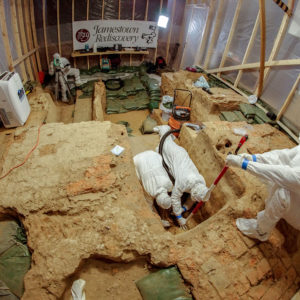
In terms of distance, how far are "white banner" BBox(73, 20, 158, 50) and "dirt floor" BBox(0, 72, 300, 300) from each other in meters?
5.40

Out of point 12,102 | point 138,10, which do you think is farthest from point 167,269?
point 138,10

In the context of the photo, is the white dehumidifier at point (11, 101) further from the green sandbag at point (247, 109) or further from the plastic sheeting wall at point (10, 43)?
the green sandbag at point (247, 109)

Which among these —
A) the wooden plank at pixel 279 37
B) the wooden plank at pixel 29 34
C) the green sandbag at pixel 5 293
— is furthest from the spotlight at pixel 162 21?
the green sandbag at pixel 5 293

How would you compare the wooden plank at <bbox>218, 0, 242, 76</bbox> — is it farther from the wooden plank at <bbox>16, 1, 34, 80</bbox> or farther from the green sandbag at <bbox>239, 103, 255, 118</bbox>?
the wooden plank at <bbox>16, 1, 34, 80</bbox>

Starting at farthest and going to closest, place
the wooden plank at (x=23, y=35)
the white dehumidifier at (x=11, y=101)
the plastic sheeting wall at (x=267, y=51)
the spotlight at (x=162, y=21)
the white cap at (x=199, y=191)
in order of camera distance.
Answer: the spotlight at (x=162, y=21), the wooden plank at (x=23, y=35), the plastic sheeting wall at (x=267, y=51), the white dehumidifier at (x=11, y=101), the white cap at (x=199, y=191)

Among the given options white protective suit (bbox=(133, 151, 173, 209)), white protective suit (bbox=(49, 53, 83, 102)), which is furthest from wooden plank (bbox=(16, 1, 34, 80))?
white protective suit (bbox=(133, 151, 173, 209))

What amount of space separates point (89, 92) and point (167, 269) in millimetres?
6055

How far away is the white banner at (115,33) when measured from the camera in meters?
6.90

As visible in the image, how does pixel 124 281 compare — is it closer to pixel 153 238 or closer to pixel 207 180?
pixel 153 238

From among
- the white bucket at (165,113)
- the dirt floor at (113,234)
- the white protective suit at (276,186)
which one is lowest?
the white bucket at (165,113)

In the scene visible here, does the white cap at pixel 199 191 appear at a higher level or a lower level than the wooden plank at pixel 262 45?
lower

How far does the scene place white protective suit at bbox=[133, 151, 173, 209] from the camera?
3.02m

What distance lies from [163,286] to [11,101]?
3754 mm

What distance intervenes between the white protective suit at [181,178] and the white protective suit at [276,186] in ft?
2.76
